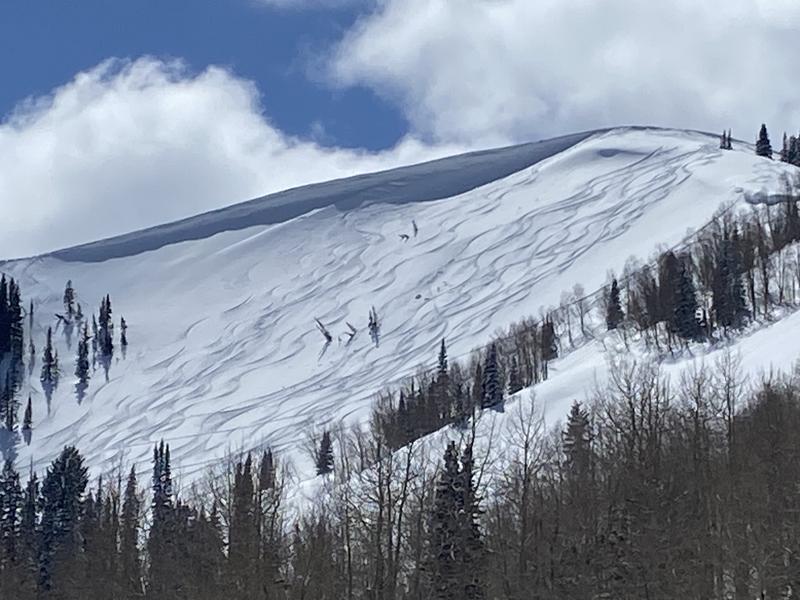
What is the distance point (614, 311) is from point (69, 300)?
239 ft

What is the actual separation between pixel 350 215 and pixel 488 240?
974 inches

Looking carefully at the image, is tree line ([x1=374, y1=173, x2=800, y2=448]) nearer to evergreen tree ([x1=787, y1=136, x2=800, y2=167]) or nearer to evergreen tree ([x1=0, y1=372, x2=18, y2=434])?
evergreen tree ([x1=787, y1=136, x2=800, y2=167])

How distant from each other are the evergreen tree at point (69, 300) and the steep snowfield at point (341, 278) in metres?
1.70

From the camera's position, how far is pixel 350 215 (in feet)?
520

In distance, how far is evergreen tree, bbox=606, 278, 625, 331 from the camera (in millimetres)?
95275

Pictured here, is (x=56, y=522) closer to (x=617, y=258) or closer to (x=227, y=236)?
(x=617, y=258)

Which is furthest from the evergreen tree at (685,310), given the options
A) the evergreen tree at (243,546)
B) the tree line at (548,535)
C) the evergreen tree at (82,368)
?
the evergreen tree at (82,368)

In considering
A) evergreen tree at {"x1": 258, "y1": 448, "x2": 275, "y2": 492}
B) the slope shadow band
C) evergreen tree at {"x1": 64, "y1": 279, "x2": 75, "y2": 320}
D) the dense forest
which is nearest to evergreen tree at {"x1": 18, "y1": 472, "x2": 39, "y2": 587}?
the dense forest

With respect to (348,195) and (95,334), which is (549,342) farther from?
(348,195)

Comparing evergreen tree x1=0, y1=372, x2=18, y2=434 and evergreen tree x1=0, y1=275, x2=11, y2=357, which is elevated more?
evergreen tree x1=0, y1=275, x2=11, y2=357

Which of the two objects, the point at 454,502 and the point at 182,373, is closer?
the point at 454,502

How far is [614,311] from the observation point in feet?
316

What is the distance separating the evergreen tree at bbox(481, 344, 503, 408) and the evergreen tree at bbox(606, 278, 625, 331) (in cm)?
1007

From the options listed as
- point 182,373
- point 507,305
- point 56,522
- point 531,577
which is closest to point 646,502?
point 531,577
